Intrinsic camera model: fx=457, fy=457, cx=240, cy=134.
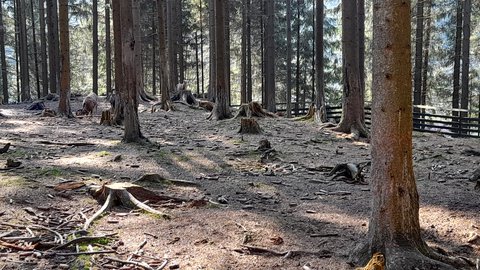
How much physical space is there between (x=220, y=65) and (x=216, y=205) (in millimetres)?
Answer: 9180

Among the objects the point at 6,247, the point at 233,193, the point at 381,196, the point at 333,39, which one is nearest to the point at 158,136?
the point at 233,193

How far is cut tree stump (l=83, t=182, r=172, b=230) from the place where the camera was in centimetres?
553

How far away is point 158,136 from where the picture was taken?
1245 centimetres

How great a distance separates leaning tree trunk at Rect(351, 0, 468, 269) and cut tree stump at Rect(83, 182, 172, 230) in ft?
8.30

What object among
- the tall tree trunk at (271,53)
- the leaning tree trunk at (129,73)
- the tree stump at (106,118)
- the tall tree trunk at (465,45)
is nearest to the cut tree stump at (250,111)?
the tree stump at (106,118)

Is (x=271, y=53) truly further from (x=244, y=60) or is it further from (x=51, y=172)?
(x=51, y=172)

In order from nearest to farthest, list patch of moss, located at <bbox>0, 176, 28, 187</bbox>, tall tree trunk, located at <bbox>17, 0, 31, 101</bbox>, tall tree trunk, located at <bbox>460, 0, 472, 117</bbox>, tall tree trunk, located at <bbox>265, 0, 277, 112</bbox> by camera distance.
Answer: patch of moss, located at <bbox>0, 176, 28, 187</bbox> < tall tree trunk, located at <bbox>460, 0, 472, 117</bbox> < tall tree trunk, located at <bbox>265, 0, 277, 112</bbox> < tall tree trunk, located at <bbox>17, 0, 31, 101</bbox>

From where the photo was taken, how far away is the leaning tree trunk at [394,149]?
3791 mm

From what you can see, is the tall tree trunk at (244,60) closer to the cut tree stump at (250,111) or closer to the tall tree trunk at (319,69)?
the cut tree stump at (250,111)

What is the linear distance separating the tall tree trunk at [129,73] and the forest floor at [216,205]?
496 millimetres

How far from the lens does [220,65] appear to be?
1459 cm

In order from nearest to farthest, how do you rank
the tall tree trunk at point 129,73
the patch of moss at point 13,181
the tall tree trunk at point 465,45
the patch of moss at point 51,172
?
the patch of moss at point 13,181, the patch of moss at point 51,172, the tall tree trunk at point 129,73, the tall tree trunk at point 465,45

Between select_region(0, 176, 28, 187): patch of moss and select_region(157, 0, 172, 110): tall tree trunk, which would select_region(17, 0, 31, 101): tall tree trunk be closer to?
select_region(157, 0, 172, 110): tall tree trunk

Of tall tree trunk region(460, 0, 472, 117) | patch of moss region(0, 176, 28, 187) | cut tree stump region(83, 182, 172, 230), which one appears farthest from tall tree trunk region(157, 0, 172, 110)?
cut tree stump region(83, 182, 172, 230)
